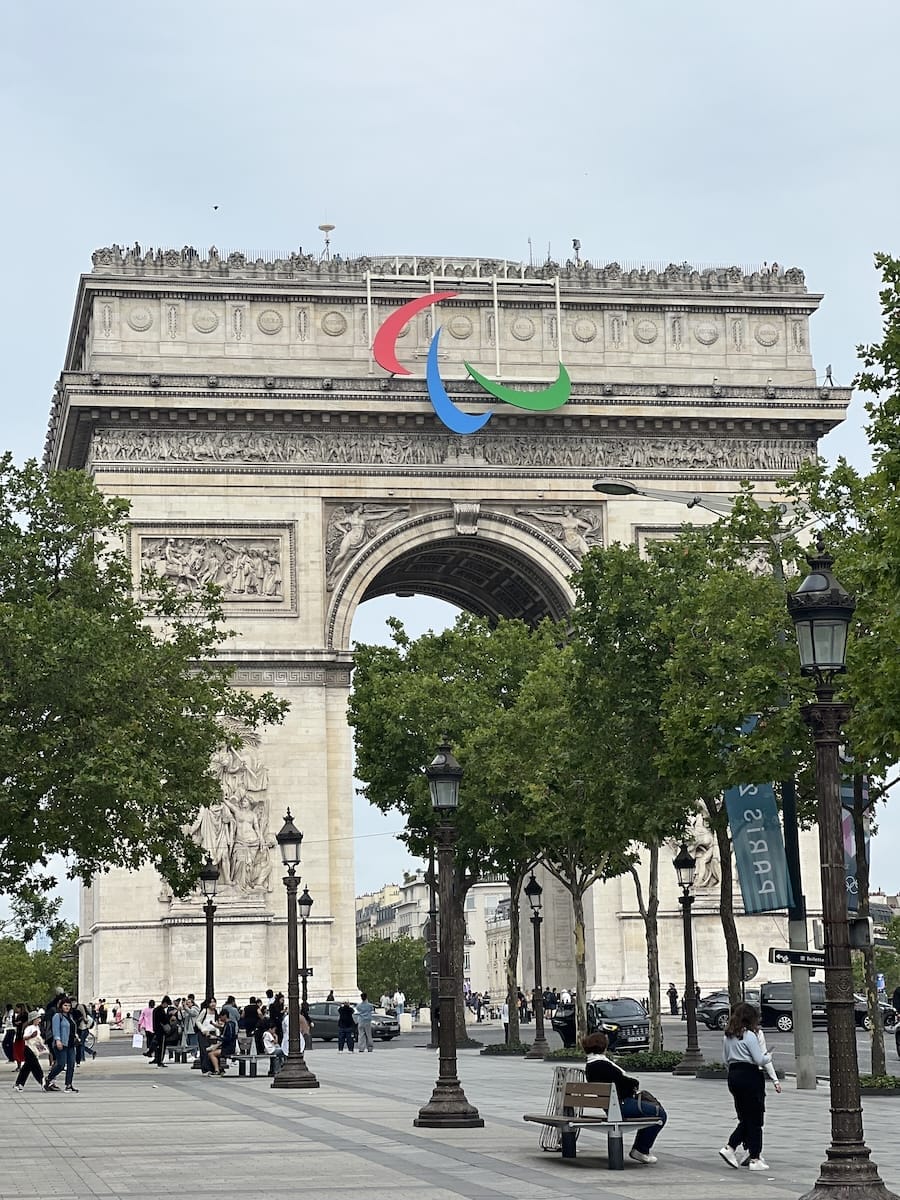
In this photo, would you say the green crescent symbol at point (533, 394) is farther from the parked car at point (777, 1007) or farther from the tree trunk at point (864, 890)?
the tree trunk at point (864, 890)

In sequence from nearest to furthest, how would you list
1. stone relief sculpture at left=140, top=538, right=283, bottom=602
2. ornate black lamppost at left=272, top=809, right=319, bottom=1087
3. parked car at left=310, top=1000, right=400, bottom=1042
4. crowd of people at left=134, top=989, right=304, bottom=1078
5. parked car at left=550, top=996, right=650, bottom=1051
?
1. ornate black lamppost at left=272, top=809, right=319, bottom=1087
2. crowd of people at left=134, top=989, right=304, bottom=1078
3. parked car at left=550, top=996, right=650, bottom=1051
4. parked car at left=310, top=1000, right=400, bottom=1042
5. stone relief sculpture at left=140, top=538, right=283, bottom=602

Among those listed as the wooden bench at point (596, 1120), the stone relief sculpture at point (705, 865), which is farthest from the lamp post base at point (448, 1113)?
the stone relief sculpture at point (705, 865)

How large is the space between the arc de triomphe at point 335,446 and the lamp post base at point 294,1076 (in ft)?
78.3

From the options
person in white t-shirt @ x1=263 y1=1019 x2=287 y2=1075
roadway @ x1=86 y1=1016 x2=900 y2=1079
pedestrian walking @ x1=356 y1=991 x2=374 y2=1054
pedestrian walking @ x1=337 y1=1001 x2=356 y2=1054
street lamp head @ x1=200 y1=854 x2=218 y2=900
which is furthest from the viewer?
pedestrian walking @ x1=337 y1=1001 x2=356 y2=1054

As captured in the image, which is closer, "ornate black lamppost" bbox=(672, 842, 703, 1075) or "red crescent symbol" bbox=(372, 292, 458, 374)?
"ornate black lamppost" bbox=(672, 842, 703, 1075)

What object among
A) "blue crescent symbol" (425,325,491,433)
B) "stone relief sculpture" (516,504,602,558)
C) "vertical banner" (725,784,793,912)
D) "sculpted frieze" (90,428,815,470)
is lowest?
"vertical banner" (725,784,793,912)

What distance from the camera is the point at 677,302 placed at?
66.7m

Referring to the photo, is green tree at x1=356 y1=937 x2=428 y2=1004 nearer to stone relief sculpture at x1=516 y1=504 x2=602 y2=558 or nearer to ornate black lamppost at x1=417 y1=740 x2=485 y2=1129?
stone relief sculpture at x1=516 y1=504 x2=602 y2=558

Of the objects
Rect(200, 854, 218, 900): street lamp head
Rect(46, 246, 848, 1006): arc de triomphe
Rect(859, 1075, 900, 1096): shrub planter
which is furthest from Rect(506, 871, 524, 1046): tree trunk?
Rect(859, 1075, 900, 1096): shrub planter

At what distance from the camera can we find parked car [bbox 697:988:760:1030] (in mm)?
57406

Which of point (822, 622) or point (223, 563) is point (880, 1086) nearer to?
point (822, 622)

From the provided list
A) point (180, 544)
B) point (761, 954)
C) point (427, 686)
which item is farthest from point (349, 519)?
point (761, 954)

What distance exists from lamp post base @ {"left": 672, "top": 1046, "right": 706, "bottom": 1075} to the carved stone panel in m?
26.8

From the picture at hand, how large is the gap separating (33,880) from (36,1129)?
63.8ft
